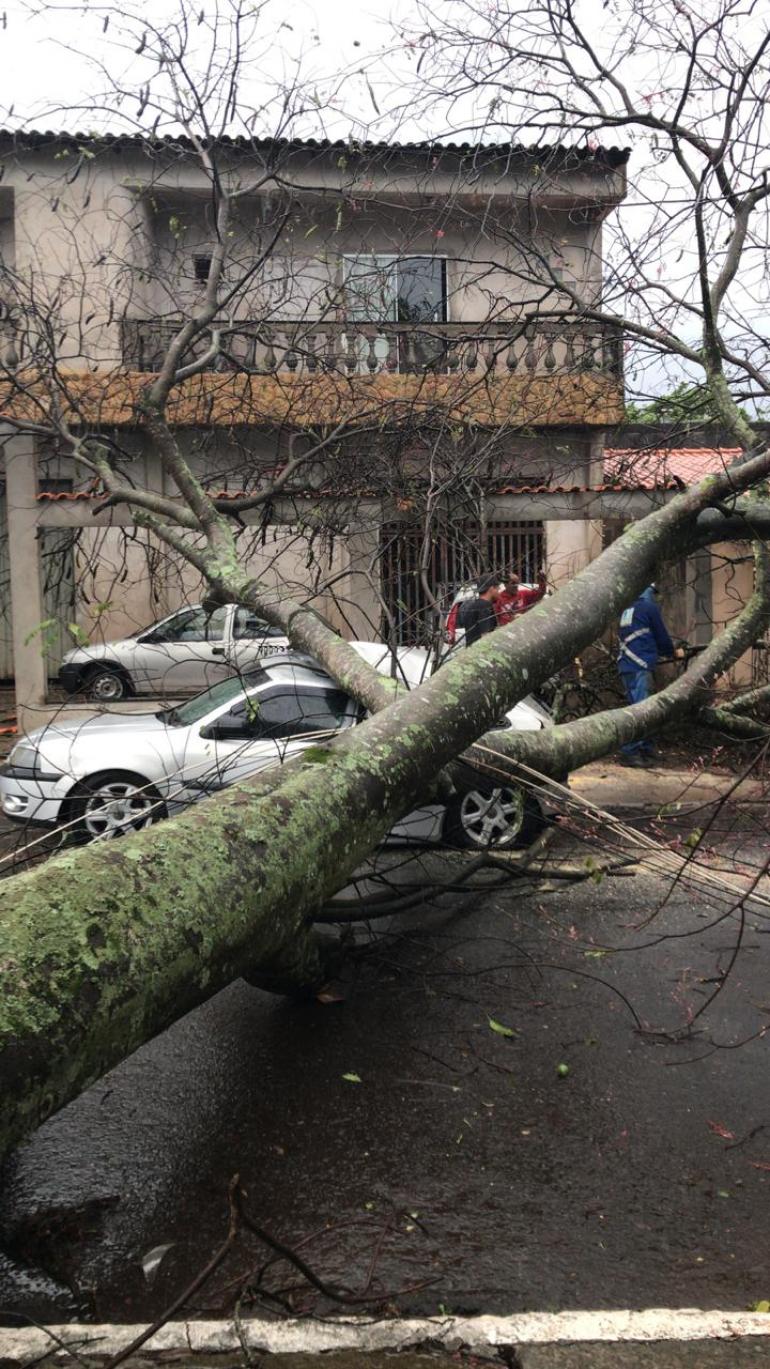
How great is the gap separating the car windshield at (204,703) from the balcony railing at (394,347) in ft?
7.41

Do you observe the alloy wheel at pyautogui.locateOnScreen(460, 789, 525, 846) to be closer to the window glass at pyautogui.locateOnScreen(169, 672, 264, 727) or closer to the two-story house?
the two-story house

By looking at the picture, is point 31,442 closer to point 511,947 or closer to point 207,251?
point 207,251

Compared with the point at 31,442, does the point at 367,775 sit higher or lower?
lower

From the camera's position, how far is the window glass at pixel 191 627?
40.0 feet

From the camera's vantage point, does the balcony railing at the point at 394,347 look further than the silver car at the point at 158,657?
No

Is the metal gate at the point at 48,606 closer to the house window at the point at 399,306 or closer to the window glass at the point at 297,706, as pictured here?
the house window at the point at 399,306

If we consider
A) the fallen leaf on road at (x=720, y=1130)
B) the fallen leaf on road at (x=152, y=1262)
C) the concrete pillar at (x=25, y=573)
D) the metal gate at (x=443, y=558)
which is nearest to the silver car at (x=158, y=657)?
the concrete pillar at (x=25, y=573)

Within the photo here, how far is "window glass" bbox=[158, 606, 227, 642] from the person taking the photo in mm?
12180

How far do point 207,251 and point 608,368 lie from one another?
8027mm

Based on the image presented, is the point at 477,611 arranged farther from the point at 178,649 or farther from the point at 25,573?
the point at 25,573

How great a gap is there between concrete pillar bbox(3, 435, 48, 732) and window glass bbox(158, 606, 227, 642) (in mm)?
1498

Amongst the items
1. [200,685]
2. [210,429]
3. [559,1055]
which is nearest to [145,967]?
[559,1055]

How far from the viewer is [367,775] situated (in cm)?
326

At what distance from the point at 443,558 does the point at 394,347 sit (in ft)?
17.1
